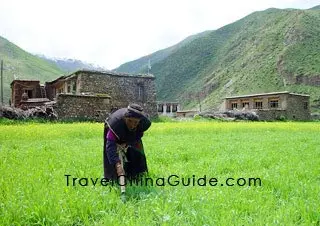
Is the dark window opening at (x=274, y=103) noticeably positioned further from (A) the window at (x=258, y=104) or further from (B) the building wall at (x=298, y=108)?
(A) the window at (x=258, y=104)

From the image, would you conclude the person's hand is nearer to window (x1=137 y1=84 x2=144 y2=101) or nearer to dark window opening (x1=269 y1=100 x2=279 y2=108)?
window (x1=137 y1=84 x2=144 y2=101)

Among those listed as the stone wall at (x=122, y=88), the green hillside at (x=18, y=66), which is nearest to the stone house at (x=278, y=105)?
the stone wall at (x=122, y=88)

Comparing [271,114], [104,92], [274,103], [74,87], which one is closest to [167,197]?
[104,92]

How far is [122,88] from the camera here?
3931 cm

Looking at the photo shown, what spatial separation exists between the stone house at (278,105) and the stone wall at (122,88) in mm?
15584

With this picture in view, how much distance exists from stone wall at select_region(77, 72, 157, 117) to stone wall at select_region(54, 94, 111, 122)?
4811mm

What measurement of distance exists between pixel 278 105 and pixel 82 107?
30.5 m

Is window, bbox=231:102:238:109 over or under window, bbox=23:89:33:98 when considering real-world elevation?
under

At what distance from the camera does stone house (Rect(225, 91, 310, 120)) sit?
1923 inches

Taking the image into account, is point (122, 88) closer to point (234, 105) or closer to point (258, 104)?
point (258, 104)

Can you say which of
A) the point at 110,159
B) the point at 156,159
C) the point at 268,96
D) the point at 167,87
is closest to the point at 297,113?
the point at 268,96

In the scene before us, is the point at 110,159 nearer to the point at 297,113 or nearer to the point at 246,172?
the point at 246,172

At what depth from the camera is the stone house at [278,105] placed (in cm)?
4884

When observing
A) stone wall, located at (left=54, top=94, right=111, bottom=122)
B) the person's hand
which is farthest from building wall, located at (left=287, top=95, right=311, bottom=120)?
the person's hand
